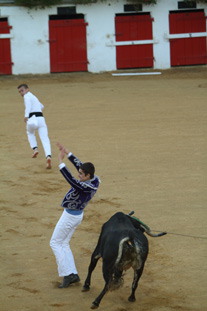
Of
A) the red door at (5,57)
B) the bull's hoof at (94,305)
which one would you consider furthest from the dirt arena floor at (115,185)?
the red door at (5,57)

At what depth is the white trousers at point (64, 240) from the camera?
21.8ft

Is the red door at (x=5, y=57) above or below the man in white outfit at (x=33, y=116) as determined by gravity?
above

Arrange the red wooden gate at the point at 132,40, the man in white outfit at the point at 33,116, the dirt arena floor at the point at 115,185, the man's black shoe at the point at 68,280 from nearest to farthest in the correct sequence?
the dirt arena floor at the point at 115,185 → the man's black shoe at the point at 68,280 → the man in white outfit at the point at 33,116 → the red wooden gate at the point at 132,40

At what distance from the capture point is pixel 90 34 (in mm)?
22219

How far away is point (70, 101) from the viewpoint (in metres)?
17.8

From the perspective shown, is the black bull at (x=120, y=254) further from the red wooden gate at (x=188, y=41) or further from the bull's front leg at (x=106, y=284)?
the red wooden gate at (x=188, y=41)

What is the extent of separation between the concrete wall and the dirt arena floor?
1.65m

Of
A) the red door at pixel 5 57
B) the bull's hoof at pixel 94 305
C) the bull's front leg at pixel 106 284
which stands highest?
the red door at pixel 5 57

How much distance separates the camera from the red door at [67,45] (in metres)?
22.0

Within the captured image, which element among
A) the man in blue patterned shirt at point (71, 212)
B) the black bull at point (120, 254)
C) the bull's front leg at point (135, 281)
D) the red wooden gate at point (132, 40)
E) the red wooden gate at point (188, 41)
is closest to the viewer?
the black bull at point (120, 254)

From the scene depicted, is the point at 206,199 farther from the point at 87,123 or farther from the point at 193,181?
the point at 87,123

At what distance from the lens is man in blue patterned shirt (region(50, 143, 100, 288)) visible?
6.46 m

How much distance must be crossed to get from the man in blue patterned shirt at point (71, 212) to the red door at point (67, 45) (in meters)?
15.8

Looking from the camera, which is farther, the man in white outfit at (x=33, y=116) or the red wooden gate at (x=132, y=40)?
the red wooden gate at (x=132, y=40)
